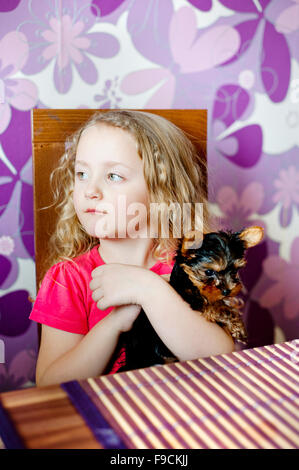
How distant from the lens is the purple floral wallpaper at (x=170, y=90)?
4.41ft

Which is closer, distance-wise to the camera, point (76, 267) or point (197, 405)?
point (197, 405)

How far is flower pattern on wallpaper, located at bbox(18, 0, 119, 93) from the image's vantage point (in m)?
1.32

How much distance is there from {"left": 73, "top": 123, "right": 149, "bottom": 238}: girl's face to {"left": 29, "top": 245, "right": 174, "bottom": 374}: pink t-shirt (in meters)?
0.11

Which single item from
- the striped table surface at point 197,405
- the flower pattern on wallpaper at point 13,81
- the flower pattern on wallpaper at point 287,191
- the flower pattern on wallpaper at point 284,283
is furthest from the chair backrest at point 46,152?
the flower pattern on wallpaper at point 284,283

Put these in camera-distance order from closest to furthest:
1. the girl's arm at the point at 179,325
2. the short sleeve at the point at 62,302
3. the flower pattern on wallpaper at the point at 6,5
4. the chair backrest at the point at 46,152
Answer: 1. the girl's arm at the point at 179,325
2. the short sleeve at the point at 62,302
3. the chair backrest at the point at 46,152
4. the flower pattern on wallpaper at the point at 6,5

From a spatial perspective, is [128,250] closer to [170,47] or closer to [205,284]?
[205,284]

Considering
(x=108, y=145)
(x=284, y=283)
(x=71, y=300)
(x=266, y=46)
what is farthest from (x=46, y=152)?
(x=284, y=283)

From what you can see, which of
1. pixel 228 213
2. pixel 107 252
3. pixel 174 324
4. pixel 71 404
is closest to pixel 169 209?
pixel 107 252

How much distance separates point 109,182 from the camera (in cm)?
90

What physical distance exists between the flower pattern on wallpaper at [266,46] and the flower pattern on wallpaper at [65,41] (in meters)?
Result: 0.47

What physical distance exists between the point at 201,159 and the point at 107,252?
396 millimetres

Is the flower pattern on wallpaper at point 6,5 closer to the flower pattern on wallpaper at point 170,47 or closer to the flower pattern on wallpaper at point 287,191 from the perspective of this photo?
the flower pattern on wallpaper at point 170,47

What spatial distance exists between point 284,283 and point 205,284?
1072mm

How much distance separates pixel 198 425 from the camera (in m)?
0.49
